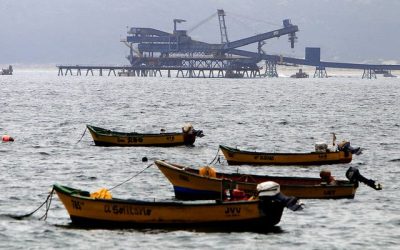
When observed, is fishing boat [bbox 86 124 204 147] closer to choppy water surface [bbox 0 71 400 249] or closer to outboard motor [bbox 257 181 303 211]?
choppy water surface [bbox 0 71 400 249]

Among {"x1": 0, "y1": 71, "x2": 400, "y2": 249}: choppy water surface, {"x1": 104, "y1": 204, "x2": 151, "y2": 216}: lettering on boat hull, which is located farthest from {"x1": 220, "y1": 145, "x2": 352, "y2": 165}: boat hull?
{"x1": 104, "y1": 204, "x2": 151, "y2": 216}: lettering on boat hull

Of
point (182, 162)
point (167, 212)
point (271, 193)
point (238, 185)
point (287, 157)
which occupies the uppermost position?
point (271, 193)

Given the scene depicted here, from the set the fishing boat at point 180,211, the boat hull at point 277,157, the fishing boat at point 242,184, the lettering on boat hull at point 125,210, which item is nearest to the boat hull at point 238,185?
the fishing boat at point 242,184

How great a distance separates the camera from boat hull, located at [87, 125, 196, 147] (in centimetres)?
7262

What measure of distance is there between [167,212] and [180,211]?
0.54 metres

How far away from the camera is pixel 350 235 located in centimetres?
3922

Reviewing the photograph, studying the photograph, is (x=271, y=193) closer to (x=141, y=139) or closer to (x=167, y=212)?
(x=167, y=212)

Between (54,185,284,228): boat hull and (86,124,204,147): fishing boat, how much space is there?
3372 cm

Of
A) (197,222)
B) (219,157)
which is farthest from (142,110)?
(197,222)

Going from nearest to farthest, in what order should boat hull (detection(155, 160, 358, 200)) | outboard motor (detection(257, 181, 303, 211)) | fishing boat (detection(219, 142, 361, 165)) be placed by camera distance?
outboard motor (detection(257, 181, 303, 211)), boat hull (detection(155, 160, 358, 200)), fishing boat (detection(219, 142, 361, 165))

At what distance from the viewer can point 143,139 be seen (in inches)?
2869

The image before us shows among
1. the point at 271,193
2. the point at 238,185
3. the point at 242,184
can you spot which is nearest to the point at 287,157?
the point at 242,184

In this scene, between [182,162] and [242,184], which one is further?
[182,162]

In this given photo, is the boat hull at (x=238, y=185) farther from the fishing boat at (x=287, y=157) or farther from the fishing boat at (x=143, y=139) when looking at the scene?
the fishing boat at (x=143, y=139)
